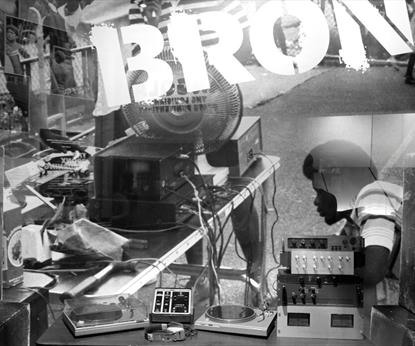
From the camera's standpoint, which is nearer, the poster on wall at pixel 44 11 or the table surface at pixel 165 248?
the table surface at pixel 165 248

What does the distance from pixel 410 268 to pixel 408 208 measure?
222 mm

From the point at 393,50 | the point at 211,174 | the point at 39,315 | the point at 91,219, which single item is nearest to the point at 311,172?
the point at 211,174

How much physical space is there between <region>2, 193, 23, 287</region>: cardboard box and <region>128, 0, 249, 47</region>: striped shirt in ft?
3.13

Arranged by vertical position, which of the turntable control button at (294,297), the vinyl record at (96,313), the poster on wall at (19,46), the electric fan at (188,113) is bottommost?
the vinyl record at (96,313)

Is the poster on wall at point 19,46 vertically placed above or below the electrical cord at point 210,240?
above

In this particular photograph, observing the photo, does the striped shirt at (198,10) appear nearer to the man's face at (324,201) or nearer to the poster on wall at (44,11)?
the poster on wall at (44,11)

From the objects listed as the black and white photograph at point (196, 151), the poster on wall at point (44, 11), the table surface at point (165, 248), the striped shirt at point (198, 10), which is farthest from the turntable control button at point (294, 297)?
the poster on wall at point (44, 11)

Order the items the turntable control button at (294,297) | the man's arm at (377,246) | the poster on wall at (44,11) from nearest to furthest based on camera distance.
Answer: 1. the turntable control button at (294,297)
2. the man's arm at (377,246)
3. the poster on wall at (44,11)

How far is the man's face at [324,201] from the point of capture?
246cm

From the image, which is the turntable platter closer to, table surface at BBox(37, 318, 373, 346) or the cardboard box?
table surface at BBox(37, 318, 373, 346)

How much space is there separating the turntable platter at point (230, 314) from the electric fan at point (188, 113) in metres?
0.67

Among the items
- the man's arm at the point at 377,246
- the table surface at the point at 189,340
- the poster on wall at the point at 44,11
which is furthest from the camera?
the poster on wall at the point at 44,11

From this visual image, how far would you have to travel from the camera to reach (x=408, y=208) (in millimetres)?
2205

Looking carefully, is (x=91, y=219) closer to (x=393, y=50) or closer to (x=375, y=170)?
(x=375, y=170)
